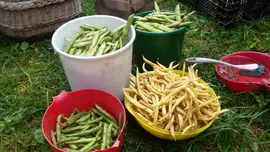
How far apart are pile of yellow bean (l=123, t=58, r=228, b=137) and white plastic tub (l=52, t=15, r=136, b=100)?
0.19 metres

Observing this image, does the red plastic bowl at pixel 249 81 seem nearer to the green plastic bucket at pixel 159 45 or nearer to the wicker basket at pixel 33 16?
the green plastic bucket at pixel 159 45

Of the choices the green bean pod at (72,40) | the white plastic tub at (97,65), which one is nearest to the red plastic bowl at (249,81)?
the white plastic tub at (97,65)

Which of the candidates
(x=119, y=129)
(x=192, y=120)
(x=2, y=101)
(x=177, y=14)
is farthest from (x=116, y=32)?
(x=2, y=101)

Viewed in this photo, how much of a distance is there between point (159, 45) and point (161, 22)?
25 centimetres

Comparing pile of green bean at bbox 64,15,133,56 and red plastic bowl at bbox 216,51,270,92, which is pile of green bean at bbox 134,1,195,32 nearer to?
pile of green bean at bbox 64,15,133,56

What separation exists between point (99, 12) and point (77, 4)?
32 cm

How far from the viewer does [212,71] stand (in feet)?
9.40

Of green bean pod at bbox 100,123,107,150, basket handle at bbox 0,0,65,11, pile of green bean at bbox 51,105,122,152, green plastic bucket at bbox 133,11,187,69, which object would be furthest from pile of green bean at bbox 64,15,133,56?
basket handle at bbox 0,0,65,11

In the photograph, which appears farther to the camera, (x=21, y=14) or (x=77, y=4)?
(x=77, y=4)

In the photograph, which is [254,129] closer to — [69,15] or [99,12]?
→ [99,12]

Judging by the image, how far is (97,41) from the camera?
2439mm

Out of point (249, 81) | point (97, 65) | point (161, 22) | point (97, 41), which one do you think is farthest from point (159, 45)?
point (249, 81)

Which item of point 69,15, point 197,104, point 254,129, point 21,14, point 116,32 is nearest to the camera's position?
point 197,104

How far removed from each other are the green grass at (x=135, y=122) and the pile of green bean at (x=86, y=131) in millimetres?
233
